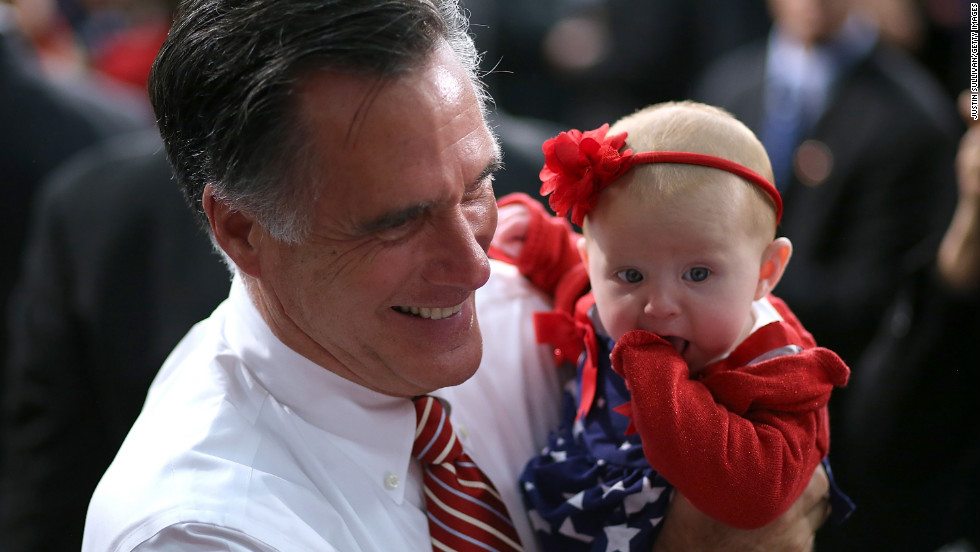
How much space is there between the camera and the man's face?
145 centimetres

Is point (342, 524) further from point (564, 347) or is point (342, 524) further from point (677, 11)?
point (677, 11)

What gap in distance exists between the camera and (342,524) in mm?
1560

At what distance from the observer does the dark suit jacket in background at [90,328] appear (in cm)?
278

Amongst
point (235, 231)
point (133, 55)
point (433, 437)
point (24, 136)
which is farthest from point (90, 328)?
point (133, 55)

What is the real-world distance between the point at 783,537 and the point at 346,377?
83cm

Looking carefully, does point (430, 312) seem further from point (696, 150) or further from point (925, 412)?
point (925, 412)

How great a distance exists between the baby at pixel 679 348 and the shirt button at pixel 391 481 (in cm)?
27

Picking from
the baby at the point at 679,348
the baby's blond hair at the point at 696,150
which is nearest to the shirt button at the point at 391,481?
the baby at the point at 679,348

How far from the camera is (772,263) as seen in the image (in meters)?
1.72

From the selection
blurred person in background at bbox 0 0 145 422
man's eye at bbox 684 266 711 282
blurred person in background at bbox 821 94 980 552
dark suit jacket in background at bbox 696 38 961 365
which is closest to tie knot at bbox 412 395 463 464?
man's eye at bbox 684 266 711 282

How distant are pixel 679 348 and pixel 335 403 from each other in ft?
1.94

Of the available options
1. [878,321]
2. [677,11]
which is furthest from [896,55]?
[677,11]

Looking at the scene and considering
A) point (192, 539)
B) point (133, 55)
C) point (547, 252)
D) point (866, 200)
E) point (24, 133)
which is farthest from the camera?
point (133, 55)

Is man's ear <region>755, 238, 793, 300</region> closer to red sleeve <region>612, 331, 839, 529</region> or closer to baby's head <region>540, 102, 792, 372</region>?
baby's head <region>540, 102, 792, 372</region>
